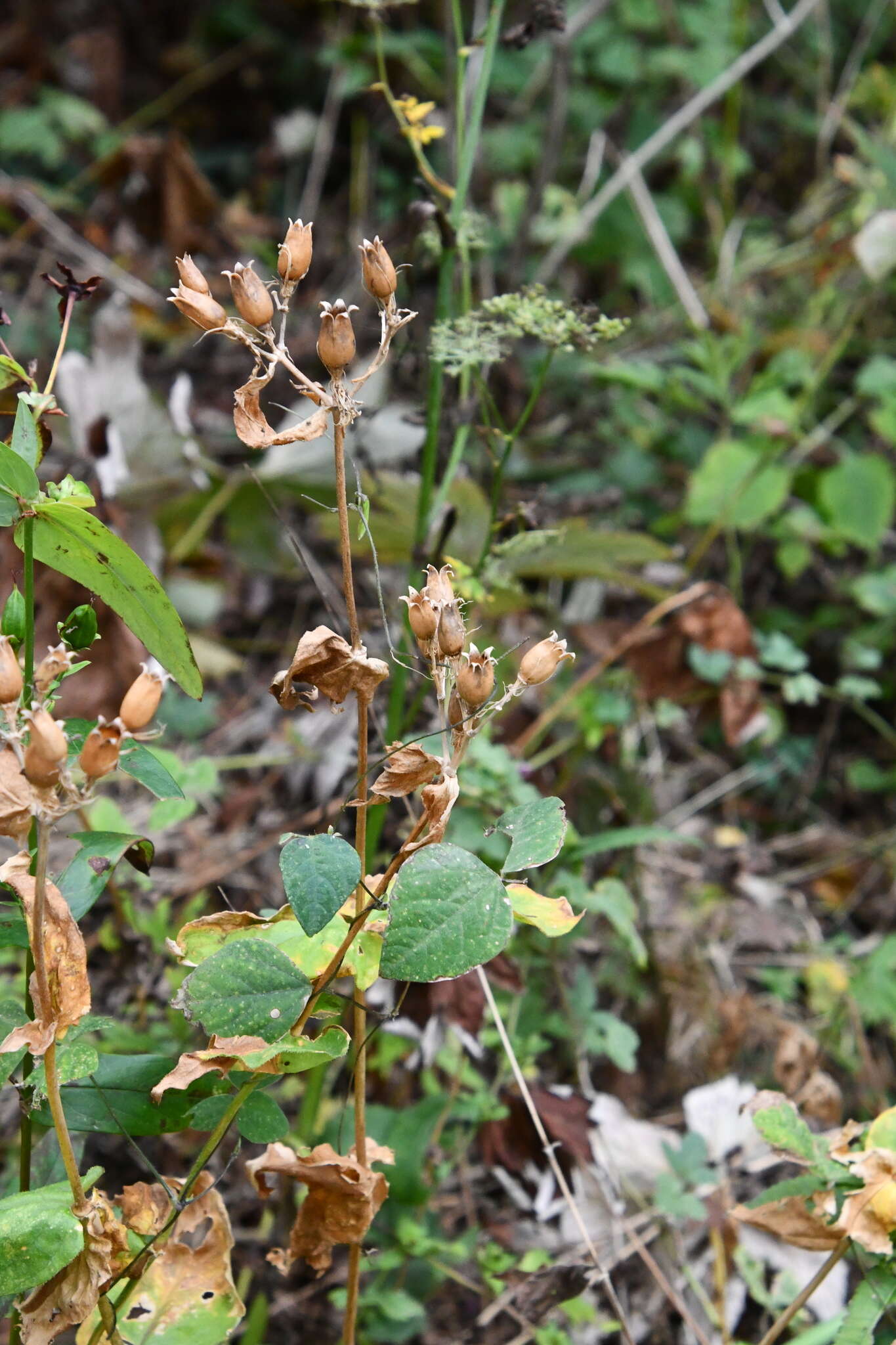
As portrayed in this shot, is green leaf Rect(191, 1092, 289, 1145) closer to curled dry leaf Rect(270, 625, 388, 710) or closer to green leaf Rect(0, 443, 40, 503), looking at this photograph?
curled dry leaf Rect(270, 625, 388, 710)

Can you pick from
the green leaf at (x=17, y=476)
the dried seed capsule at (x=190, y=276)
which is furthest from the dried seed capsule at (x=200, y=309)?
the green leaf at (x=17, y=476)

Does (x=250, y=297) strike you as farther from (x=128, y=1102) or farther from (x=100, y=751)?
(x=128, y=1102)

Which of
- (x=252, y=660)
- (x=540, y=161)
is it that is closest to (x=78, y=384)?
(x=252, y=660)

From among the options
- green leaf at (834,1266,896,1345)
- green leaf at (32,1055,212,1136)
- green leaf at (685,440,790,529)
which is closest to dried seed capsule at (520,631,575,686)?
green leaf at (32,1055,212,1136)

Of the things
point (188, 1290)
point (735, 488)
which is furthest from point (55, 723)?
point (735, 488)

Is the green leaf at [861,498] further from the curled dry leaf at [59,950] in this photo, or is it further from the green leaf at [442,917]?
the curled dry leaf at [59,950]

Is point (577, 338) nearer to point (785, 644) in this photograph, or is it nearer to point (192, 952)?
point (192, 952)
